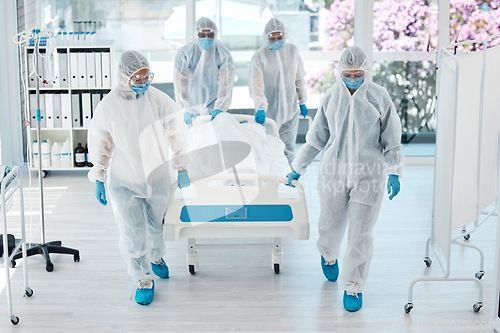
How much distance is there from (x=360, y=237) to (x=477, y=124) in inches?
43.9

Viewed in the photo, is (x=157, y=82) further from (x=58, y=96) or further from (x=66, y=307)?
(x=66, y=307)

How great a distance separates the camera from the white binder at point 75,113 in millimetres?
6242

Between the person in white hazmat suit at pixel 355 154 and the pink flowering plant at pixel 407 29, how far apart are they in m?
3.70

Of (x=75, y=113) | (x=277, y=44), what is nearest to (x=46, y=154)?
→ (x=75, y=113)

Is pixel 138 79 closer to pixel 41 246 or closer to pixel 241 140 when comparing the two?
pixel 241 140

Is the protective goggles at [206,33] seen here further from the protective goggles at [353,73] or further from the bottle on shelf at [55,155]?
the bottle on shelf at [55,155]

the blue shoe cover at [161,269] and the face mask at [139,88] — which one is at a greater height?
the face mask at [139,88]

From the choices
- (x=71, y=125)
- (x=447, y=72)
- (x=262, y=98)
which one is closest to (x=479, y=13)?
(x=262, y=98)

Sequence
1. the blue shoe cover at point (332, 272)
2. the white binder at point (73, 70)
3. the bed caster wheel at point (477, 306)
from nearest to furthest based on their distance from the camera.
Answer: the bed caster wheel at point (477, 306) < the blue shoe cover at point (332, 272) < the white binder at point (73, 70)

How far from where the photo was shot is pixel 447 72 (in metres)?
3.36

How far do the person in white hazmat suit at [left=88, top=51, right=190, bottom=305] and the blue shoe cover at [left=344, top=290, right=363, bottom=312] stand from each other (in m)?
1.02

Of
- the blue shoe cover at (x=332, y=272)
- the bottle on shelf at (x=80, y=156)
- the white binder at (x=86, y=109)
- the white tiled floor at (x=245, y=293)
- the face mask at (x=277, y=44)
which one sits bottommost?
the white tiled floor at (x=245, y=293)

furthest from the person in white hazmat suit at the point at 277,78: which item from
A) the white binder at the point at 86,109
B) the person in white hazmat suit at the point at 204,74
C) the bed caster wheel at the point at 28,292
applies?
the bed caster wheel at the point at 28,292

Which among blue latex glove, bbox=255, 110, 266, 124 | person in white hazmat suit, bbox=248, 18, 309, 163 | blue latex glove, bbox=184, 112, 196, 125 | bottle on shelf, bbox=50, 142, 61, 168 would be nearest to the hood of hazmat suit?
person in white hazmat suit, bbox=248, 18, 309, 163
